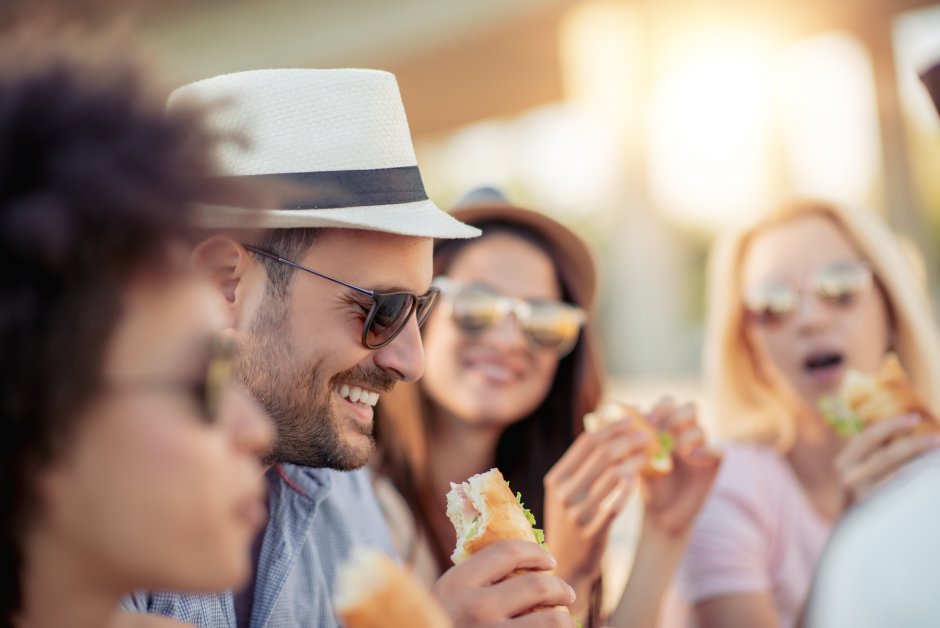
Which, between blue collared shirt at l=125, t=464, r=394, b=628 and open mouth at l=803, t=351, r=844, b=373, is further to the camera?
open mouth at l=803, t=351, r=844, b=373

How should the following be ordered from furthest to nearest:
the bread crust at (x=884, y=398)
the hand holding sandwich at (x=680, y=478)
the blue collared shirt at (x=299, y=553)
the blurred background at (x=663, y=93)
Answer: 1. the blurred background at (x=663, y=93)
2. the bread crust at (x=884, y=398)
3. the hand holding sandwich at (x=680, y=478)
4. the blue collared shirt at (x=299, y=553)

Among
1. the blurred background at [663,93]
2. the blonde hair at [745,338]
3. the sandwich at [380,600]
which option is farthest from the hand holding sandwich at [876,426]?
the blurred background at [663,93]

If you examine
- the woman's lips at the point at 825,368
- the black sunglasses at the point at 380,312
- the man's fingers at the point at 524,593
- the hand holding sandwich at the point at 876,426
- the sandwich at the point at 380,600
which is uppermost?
the black sunglasses at the point at 380,312

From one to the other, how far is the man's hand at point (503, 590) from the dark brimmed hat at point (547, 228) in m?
2.22

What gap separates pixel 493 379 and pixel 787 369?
1.30 metres

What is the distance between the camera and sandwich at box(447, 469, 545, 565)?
6.64 ft

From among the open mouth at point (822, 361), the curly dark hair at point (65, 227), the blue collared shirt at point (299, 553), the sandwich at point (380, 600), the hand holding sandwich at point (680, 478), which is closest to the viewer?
the curly dark hair at point (65, 227)

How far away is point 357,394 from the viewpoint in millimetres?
2420

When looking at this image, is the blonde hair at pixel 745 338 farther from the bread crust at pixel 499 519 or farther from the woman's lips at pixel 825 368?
the bread crust at pixel 499 519

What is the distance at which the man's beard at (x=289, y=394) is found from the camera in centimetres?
229

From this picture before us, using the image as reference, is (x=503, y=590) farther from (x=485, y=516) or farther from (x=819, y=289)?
(x=819, y=289)

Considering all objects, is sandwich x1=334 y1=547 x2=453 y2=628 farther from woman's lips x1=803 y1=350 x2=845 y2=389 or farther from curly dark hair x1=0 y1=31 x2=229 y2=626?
woman's lips x1=803 y1=350 x2=845 y2=389

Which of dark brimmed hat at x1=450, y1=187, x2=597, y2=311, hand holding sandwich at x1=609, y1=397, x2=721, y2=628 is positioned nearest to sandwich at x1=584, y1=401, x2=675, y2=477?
hand holding sandwich at x1=609, y1=397, x2=721, y2=628

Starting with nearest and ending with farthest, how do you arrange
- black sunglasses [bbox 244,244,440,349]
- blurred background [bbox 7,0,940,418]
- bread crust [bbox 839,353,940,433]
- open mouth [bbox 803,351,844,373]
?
1. black sunglasses [bbox 244,244,440,349]
2. bread crust [bbox 839,353,940,433]
3. open mouth [bbox 803,351,844,373]
4. blurred background [bbox 7,0,940,418]
